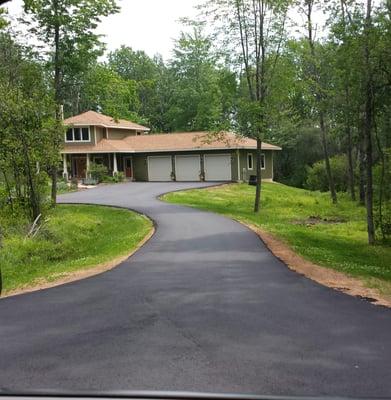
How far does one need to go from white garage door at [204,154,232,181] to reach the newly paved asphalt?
27701 mm

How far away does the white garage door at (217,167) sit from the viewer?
124 ft

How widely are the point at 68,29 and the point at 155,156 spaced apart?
17.6 meters

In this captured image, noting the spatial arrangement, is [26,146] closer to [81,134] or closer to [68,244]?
[68,244]

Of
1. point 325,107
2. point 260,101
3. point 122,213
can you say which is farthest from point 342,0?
point 122,213

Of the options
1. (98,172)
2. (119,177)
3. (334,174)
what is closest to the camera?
(98,172)

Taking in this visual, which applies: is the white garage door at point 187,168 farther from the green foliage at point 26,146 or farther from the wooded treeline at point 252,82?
the green foliage at point 26,146

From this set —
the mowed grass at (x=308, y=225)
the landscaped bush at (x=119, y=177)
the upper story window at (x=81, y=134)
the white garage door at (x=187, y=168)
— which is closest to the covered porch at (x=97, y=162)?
the landscaped bush at (x=119, y=177)

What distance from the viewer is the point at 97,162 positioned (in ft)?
132

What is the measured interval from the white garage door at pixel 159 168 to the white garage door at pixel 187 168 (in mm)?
687

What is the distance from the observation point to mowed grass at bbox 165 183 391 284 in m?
12.2

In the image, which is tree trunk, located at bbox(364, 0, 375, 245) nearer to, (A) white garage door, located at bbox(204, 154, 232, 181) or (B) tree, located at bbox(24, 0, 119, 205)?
(B) tree, located at bbox(24, 0, 119, 205)

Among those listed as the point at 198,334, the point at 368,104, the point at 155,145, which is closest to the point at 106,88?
the point at 368,104

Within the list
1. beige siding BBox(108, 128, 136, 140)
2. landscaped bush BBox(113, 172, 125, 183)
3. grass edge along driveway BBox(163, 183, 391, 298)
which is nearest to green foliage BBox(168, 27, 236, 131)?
beige siding BBox(108, 128, 136, 140)

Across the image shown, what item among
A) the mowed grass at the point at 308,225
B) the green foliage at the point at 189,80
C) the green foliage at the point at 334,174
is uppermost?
the green foliage at the point at 189,80
